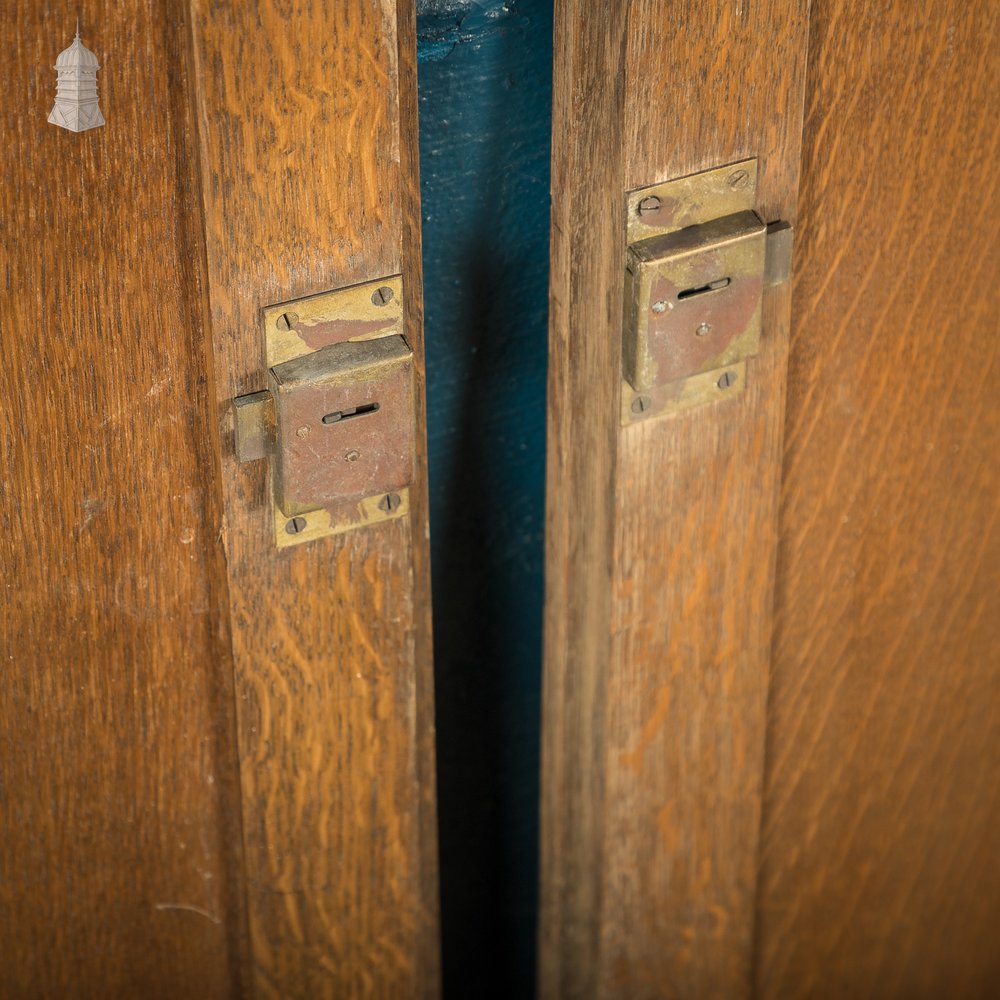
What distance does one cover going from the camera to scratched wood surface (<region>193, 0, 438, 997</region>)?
2.31ft

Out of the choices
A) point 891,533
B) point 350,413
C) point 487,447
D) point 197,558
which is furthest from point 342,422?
point 891,533

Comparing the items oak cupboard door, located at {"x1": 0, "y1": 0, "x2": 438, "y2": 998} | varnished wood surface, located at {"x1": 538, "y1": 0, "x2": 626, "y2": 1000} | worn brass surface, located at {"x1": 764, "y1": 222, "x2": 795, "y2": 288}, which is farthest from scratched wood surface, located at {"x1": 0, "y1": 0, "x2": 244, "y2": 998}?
worn brass surface, located at {"x1": 764, "y1": 222, "x2": 795, "y2": 288}

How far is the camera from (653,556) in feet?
2.92

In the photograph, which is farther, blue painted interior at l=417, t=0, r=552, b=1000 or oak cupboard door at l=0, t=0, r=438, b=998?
blue painted interior at l=417, t=0, r=552, b=1000

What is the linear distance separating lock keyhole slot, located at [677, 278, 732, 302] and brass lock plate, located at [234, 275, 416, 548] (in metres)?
0.15

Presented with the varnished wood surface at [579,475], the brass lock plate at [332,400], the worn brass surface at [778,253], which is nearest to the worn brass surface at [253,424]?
the brass lock plate at [332,400]

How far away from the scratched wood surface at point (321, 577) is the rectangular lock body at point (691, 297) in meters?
0.11

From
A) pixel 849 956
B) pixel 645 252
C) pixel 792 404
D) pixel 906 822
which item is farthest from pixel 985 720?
pixel 645 252

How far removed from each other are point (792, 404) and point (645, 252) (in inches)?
6.5

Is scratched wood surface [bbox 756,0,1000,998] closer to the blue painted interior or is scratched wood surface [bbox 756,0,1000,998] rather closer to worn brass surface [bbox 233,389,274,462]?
the blue painted interior

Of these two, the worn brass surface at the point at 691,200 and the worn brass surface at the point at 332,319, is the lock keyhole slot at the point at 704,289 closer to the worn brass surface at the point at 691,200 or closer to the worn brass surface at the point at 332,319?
the worn brass surface at the point at 691,200

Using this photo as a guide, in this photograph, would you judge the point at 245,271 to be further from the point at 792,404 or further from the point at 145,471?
the point at 792,404

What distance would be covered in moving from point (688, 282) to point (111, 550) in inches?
12.7

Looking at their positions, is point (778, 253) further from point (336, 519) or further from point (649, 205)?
point (336, 519)
